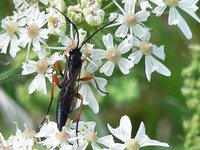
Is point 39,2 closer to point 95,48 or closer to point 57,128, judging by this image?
point 95,48

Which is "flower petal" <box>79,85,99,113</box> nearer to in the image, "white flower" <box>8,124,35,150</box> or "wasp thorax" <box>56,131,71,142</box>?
"wasp thorax" <box>56,131,71,142</box>

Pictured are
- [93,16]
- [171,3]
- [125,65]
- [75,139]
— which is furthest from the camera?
[171,3]

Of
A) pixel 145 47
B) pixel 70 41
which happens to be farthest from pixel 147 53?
pixel 70 41

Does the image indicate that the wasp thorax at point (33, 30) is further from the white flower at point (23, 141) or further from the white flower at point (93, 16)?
the white flower at point (23, 141)

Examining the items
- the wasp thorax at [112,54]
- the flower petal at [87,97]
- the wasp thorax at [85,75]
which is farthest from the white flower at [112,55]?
the flower petal at [87,97]

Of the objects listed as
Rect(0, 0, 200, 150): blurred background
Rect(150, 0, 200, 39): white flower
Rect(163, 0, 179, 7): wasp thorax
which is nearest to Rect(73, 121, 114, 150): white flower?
Rect(150, 0, 200, 39): white flower

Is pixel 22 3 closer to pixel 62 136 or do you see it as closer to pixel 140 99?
pixel 62 136
